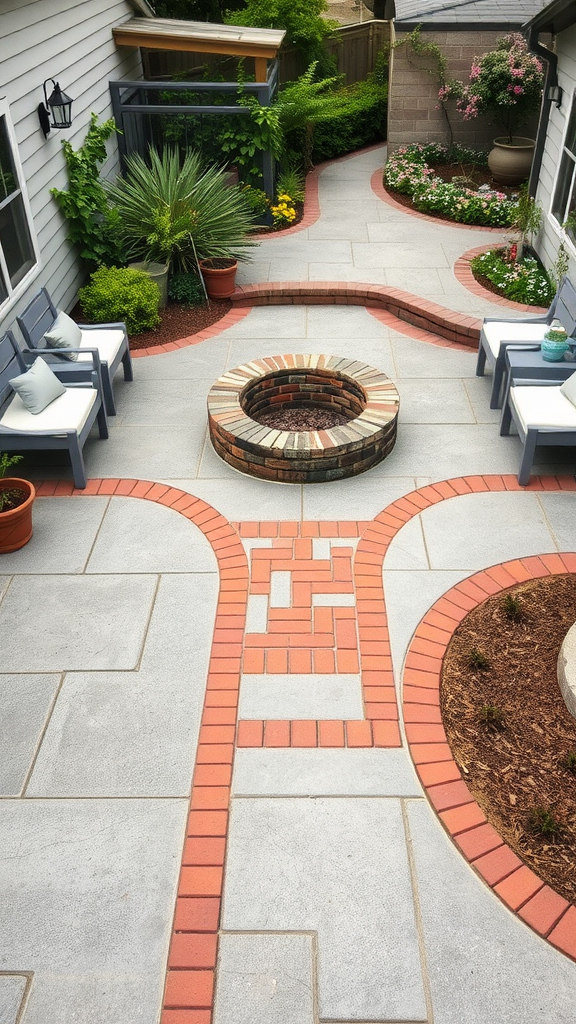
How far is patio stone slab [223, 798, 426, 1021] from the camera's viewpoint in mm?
2945

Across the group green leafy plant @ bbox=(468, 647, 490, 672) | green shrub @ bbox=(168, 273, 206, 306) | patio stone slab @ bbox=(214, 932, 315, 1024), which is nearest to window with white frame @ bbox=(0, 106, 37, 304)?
green shrub @ bbox=(168, 273, 206, 306)

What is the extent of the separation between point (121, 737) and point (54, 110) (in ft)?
19.7

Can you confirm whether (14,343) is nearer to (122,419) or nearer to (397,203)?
(122,419)

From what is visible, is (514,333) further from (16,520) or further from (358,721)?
(16,520)

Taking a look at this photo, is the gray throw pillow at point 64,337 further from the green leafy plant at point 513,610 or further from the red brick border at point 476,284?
the red brick border at point 476,284

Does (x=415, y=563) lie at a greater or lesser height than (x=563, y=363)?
lesser

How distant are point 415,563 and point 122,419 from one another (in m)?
3.05

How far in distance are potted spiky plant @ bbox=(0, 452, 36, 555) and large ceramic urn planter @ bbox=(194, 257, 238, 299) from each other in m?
4.11

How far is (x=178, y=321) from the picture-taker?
330 inches

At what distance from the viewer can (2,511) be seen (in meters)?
5.14

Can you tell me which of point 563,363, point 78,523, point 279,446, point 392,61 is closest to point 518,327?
point 563,363

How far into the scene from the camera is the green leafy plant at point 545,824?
3.38m

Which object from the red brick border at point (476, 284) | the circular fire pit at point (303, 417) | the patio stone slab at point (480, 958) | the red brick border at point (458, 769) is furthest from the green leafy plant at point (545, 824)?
the red brick border at point (476, 284)

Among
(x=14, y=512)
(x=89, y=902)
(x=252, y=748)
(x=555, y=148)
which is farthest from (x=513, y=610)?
(x=555, y=148)
